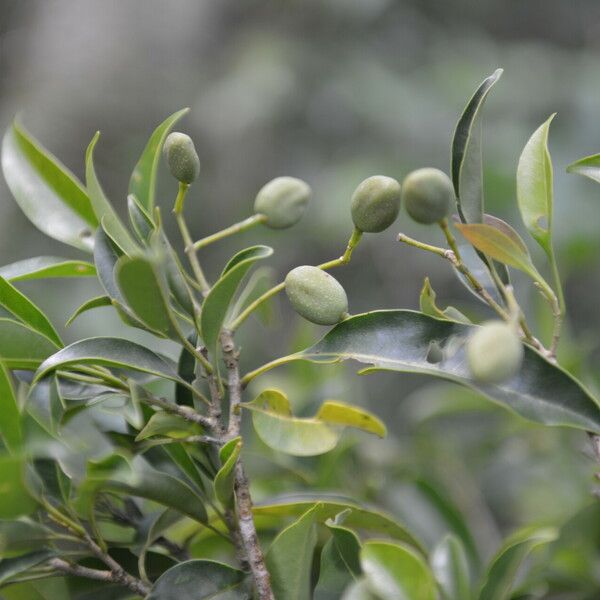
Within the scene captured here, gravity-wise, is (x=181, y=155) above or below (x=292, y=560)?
above

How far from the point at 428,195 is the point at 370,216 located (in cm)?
5

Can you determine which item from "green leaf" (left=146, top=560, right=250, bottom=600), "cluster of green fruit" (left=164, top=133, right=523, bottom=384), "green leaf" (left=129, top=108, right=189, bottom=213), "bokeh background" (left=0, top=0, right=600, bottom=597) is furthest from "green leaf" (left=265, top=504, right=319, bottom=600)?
"bokeh background" (left=0, top=0, right=600, bottom=597)

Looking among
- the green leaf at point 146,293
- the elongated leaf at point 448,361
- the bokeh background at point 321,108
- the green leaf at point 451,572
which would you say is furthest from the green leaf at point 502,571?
the bokeh background at point 321,108

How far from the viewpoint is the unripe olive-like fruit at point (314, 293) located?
0.50 metres

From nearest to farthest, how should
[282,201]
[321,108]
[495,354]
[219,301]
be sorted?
1. [495,354]
2. [219,301]
3. [282,201]
4. [321,108]

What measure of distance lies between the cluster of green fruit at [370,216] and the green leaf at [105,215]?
0.15 ft

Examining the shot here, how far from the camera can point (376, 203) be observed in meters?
0.49

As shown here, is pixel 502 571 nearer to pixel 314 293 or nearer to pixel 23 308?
pixel 314 293

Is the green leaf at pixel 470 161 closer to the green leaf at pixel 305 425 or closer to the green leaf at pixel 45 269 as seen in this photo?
the green leaf at pixel 305 425

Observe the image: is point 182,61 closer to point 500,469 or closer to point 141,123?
point 141,123

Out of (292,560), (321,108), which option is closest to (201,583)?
(292,560)

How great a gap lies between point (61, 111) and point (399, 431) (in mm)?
1526

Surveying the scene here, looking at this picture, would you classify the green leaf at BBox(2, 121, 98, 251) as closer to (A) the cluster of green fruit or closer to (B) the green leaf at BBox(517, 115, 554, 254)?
(A) the cluster of green fruit

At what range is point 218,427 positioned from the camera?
517 millimetres
